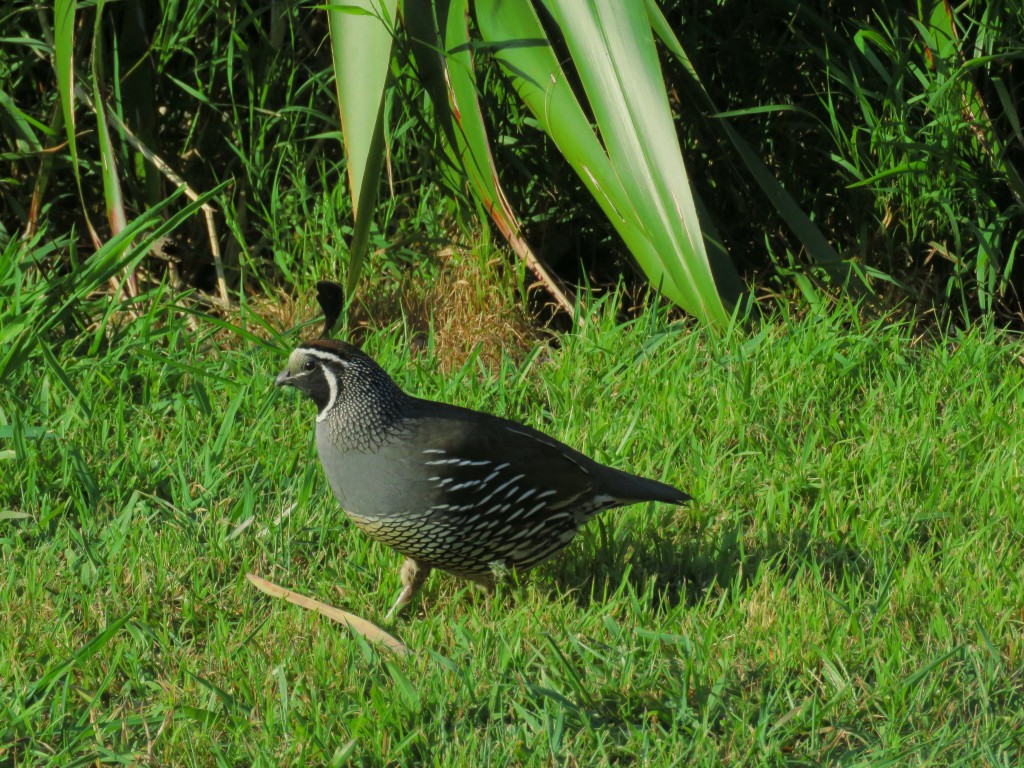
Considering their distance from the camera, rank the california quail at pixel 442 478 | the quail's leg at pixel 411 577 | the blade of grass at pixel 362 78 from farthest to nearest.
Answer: the blade of grass at pixel 362 78 → the quail's leg at pixel 411 577 → the california quail at pixel 442 478

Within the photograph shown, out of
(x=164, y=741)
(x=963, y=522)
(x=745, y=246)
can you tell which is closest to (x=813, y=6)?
(x=745, y=246)

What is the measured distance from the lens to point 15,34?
16.1 feet

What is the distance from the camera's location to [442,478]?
3357 mm

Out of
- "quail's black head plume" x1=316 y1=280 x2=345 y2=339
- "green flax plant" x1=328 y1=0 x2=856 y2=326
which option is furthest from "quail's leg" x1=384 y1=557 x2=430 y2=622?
"green flax plant" x1=328 y1=0 x2=856 y2=326

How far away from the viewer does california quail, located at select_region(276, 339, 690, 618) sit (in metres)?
3.34

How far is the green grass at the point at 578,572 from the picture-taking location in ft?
9.43

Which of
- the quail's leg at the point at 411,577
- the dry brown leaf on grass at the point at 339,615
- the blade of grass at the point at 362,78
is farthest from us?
the blade of grass at the point at 362,78

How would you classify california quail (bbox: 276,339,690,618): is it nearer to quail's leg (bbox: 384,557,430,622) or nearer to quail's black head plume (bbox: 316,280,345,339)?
quail's leg (bbox: 384,557,430,622)

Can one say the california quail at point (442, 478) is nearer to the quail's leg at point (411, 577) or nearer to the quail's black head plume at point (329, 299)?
the quail's leg at point (411, 577)

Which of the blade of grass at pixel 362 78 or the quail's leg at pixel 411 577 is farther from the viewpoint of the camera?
the blade of grass at pixel 362 78

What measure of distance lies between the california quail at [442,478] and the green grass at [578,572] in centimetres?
16

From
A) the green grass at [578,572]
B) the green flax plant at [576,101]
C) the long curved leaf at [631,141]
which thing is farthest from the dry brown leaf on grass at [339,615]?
the long curved leaf at [631,141]

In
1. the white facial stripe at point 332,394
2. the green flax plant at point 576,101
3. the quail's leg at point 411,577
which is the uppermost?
the green flax plant at point 576,101

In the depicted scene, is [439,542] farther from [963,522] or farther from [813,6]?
[813,6]
